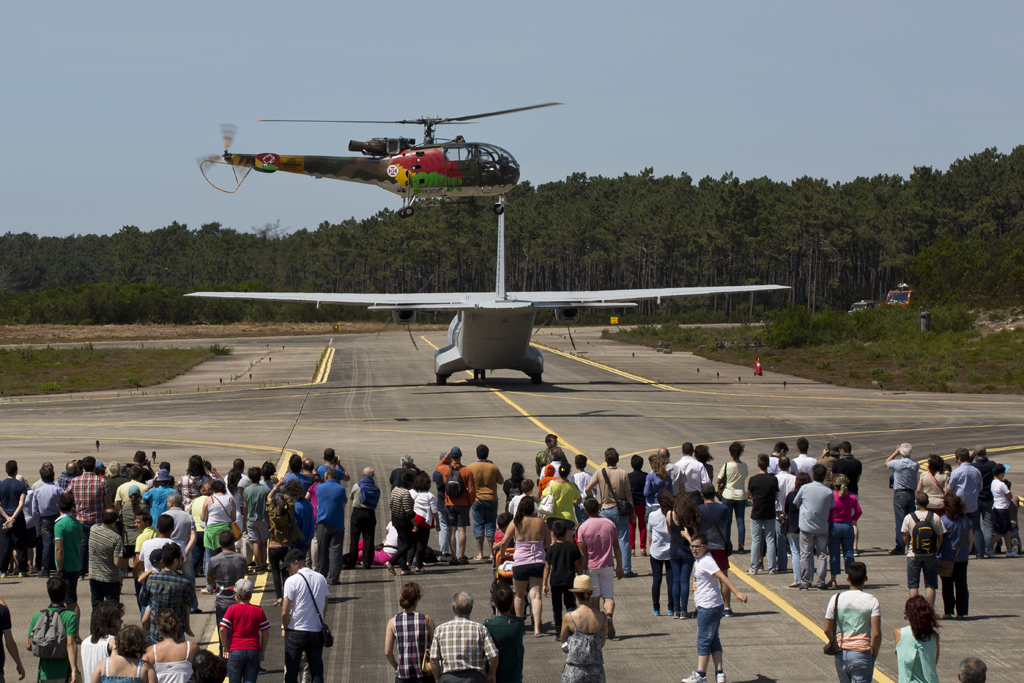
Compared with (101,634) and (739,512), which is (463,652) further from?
(739,512)

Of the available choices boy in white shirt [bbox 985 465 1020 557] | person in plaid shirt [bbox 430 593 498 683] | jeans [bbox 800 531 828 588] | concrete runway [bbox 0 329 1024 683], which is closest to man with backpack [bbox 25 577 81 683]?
concrete runway [bbox 0 329 1024 683]

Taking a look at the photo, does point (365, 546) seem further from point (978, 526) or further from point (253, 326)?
point (253, 326)

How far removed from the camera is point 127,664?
7.30 metres

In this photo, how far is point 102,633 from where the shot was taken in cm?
777

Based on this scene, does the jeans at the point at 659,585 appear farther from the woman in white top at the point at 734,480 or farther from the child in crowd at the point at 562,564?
the woman in white top at the point at 734,480

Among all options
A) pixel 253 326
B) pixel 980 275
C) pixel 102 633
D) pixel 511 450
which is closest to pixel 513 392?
pixel 511 450

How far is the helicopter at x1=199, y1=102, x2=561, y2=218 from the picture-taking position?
31297 millimetres

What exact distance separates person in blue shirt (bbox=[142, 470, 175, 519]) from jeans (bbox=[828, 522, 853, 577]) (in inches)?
361

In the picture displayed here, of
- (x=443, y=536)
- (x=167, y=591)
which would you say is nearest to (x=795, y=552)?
(x=443, y=536)

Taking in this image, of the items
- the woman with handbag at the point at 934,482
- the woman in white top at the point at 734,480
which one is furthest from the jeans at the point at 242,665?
the woman with handbag at the point at 934,482

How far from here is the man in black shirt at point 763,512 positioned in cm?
1289

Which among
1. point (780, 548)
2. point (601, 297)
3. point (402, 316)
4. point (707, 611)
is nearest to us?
point (707, 611)

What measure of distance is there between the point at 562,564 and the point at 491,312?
2761 cm

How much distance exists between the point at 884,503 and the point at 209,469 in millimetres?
12879
